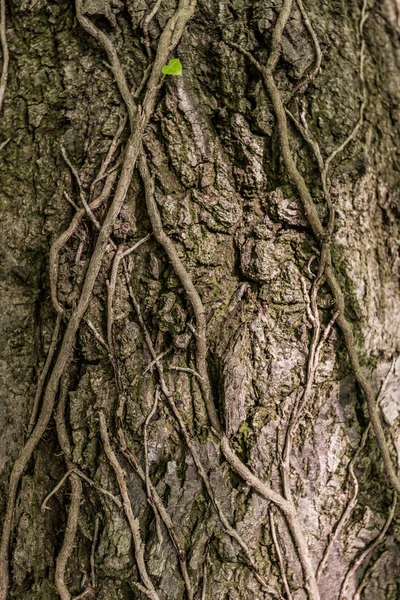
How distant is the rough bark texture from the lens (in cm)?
157

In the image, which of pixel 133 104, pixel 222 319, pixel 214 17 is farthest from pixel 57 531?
pixel 214 17

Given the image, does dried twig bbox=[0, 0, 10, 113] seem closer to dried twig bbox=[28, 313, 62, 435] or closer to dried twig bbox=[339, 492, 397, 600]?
dried twig bbox=[28, 313, 62, 435]

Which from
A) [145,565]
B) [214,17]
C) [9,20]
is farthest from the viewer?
[9,20]

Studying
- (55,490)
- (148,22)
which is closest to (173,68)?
(148,22)

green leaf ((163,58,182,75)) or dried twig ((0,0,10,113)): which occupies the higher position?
dried twig ((0,0,10,113))

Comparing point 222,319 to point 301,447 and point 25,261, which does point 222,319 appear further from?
point 25,261

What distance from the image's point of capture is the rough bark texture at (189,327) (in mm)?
1573

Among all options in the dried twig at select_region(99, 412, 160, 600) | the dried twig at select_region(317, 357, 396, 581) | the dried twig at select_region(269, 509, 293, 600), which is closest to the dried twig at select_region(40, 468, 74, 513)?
the dried twig at select_region(99, 412, 160, 600)

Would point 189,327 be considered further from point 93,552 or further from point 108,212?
point 93,552

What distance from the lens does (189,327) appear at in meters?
1.59

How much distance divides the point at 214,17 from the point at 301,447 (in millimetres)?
1324

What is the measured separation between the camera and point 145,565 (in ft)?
5.07

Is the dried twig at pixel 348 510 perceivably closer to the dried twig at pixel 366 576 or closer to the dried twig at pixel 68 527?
the dried twig at pixel 366 576

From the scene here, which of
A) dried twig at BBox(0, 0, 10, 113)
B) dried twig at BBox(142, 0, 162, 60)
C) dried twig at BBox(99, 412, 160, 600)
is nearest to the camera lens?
dried twig at BBox(99, 412, 160, 600)
